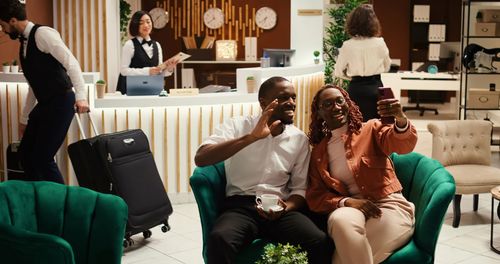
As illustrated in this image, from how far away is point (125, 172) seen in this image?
486cm

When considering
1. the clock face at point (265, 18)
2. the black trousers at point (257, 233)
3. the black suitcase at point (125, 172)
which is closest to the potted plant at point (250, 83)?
the black suitcase at point (125, 172)

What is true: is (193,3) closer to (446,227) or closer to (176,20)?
(176,20)

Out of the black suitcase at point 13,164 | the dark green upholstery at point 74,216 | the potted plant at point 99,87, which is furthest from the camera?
the potted plant at point 99,87

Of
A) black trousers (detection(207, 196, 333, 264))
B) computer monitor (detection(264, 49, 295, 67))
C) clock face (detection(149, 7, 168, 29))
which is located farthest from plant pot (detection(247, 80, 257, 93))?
clock face (detection(149, 7, 168, 29))

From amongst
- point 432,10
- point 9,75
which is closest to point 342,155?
point 9,75

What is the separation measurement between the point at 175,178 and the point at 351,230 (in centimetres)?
308

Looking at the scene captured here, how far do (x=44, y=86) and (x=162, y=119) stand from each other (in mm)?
1301

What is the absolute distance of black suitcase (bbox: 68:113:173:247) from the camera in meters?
4.79

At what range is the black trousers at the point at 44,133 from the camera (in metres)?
4.95

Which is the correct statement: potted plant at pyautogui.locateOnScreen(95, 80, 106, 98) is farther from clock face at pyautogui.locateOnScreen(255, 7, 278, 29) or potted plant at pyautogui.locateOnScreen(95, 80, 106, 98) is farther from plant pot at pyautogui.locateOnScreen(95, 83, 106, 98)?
clock face at pyautogui.locateOnScreen(255, 7, 278, 29)

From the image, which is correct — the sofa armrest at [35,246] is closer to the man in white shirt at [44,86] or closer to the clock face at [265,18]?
the man in white shirt at [44,86]

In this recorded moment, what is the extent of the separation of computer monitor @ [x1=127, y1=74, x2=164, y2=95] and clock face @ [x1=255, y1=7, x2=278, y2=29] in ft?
21.2

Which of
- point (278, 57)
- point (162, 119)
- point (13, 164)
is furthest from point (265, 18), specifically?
point (13, 164)

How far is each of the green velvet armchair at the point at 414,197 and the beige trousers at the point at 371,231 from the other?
0.05m
